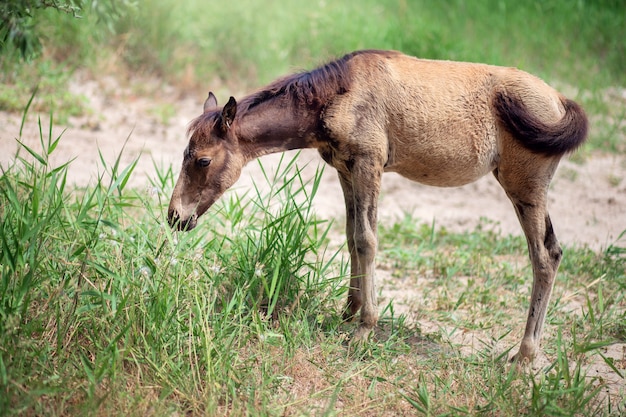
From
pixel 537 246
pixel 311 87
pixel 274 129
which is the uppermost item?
pixel 311 87

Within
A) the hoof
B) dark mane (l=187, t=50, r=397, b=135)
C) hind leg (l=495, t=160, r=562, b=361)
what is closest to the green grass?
the hoof

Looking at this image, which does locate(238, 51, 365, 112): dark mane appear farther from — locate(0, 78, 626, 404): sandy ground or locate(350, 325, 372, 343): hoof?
locate(0, 78, 626, 404): sandy ground

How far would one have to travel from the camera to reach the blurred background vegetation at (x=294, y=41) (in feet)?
27.9

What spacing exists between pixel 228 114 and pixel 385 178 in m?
3.79

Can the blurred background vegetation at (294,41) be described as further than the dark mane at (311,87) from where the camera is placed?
Yes

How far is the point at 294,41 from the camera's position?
9.80 meters

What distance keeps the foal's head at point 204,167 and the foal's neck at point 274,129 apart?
0.10 meters

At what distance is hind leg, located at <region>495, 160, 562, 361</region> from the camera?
14.5ft

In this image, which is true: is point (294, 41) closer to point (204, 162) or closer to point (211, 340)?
point (204, 162)

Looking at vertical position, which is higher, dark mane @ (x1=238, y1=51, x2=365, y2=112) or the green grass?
dark mane @ (x1=238, y1=51, x2=365, y2=112)

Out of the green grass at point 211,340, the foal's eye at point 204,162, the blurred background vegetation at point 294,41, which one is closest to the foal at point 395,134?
the foal's eye at point 204,162

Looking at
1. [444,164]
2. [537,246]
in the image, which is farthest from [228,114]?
[537,246]

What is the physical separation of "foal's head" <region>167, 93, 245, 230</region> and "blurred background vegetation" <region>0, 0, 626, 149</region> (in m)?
4.14

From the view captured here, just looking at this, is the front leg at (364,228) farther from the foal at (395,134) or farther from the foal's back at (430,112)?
the foal's back at (430,112)
